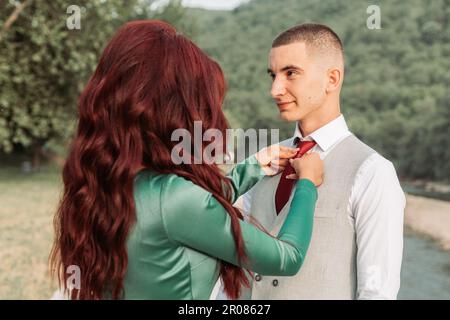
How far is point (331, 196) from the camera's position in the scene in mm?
2727

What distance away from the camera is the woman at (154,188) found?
6.89ft

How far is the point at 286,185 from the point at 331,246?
414mm

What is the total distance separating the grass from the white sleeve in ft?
5.09

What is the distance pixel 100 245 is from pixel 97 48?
25.0m

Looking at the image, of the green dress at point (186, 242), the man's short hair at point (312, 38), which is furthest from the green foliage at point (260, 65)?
the green dress at point (186, 242)

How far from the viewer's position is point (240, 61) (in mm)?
81188

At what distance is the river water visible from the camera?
17.6m

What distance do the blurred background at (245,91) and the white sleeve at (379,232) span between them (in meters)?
1.91

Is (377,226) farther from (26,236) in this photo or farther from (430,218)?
(430,218)

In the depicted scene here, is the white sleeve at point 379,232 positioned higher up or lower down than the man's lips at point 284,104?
lower down

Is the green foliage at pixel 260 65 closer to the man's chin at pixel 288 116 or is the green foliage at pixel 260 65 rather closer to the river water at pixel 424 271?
the river water at pixel 424 271

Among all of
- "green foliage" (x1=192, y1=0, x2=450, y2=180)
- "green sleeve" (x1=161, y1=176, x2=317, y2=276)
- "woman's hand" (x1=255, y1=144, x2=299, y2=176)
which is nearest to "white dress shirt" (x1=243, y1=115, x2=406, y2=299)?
"woman's hand" (x1=255, y1=144, x2=299, y2=176)

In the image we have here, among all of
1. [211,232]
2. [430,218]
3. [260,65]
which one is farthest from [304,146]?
[260,65]

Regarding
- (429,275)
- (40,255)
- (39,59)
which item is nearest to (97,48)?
(39,59)
